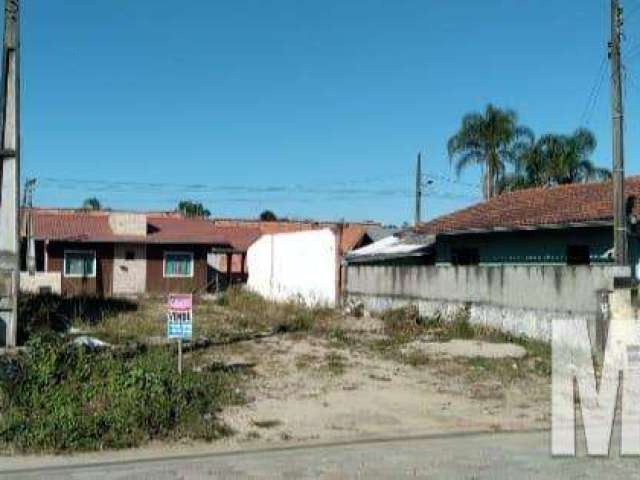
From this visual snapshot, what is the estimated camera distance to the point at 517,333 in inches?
830

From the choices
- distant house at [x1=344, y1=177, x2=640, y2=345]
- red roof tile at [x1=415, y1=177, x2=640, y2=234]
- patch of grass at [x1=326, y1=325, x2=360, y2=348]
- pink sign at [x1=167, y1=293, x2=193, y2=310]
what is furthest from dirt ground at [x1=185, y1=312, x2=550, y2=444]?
red roof tile at [x1=415, y1=177, x2=640, y2=234]

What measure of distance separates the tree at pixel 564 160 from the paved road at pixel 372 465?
104 ft

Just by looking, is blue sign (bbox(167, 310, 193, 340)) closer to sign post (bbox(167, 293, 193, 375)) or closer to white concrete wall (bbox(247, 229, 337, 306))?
sign post (bbox(167, 293, 193, 375))

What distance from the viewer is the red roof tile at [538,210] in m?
23.0

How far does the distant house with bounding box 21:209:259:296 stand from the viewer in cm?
4294

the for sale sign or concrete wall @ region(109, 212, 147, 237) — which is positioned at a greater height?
concrete wall @ region(109, 212, 147, 237)

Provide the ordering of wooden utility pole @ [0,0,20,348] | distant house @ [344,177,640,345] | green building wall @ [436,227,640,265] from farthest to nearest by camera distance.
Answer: green building wall @ [436,227,640,265] < distant house @ [344,177,640,345] < wooden utility pole @ [0,0,20,348]

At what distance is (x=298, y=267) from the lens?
34.6 meters

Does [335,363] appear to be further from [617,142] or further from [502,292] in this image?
[617,142]

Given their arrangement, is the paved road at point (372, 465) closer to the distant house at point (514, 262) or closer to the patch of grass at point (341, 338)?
the distant house at point (514, 262)

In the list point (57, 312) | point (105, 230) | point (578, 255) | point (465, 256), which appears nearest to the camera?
point (578, 255)

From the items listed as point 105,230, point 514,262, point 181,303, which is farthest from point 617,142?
point 105,230

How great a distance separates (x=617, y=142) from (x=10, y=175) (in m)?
12.4

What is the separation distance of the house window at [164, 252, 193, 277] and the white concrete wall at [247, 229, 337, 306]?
5.20 metres
